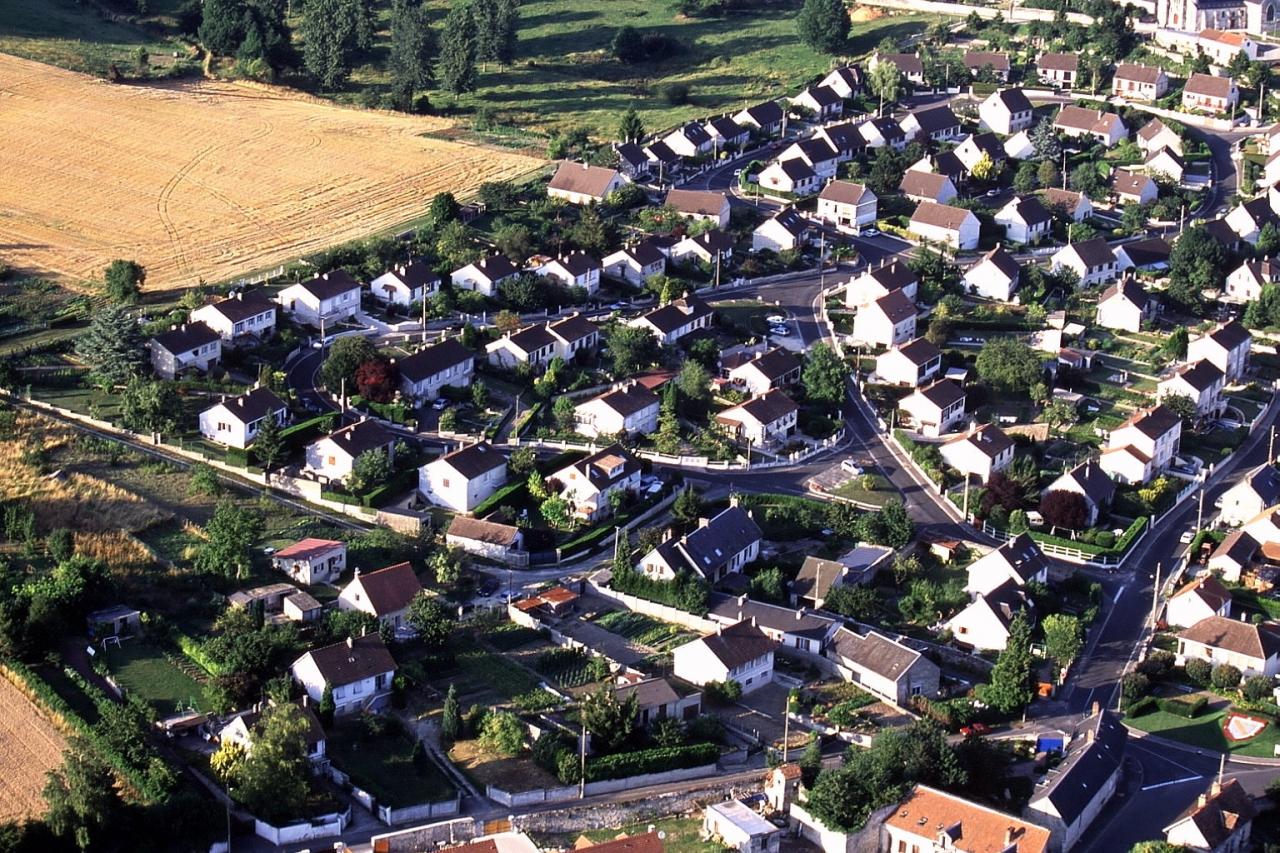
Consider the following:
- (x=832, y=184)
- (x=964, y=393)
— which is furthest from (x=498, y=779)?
(x=832, y=184)

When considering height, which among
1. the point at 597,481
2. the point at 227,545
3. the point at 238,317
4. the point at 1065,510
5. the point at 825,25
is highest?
the point at 825,25

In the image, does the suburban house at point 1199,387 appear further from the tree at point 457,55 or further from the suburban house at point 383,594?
the tree at point 457,55

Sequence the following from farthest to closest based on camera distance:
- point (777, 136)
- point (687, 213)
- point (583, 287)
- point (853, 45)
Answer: point (853, 45) < point (777, 136) < point (687, 213) < point (583, 287)

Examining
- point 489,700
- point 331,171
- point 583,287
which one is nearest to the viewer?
point 489,700

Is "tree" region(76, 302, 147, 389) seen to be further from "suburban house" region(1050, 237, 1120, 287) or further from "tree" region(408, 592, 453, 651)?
"suburban house" region(1050, 237, 1120, 287)

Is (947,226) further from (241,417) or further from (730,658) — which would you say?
(730,658)

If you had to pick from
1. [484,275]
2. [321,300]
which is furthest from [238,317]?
[484,275]

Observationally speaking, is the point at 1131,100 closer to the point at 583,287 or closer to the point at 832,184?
the point at 832,184
